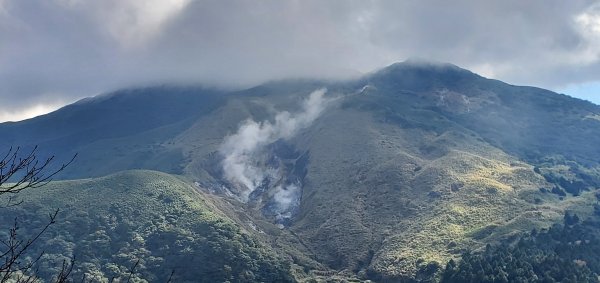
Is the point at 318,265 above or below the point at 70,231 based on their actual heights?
below

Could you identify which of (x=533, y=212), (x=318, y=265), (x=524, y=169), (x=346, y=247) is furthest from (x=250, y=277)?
(x=524, y=169)

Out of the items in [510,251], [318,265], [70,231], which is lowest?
[318,265]

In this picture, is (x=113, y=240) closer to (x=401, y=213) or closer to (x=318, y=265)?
(x=318, y=265)

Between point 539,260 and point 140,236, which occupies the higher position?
point 140,236

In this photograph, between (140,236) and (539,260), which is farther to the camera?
(140,236)

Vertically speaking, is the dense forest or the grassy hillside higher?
the grassy hillside

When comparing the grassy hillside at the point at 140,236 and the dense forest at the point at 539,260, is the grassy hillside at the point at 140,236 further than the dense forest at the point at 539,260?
Yes

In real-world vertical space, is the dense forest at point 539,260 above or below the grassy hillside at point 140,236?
below

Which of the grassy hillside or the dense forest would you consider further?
the grassy hillside
